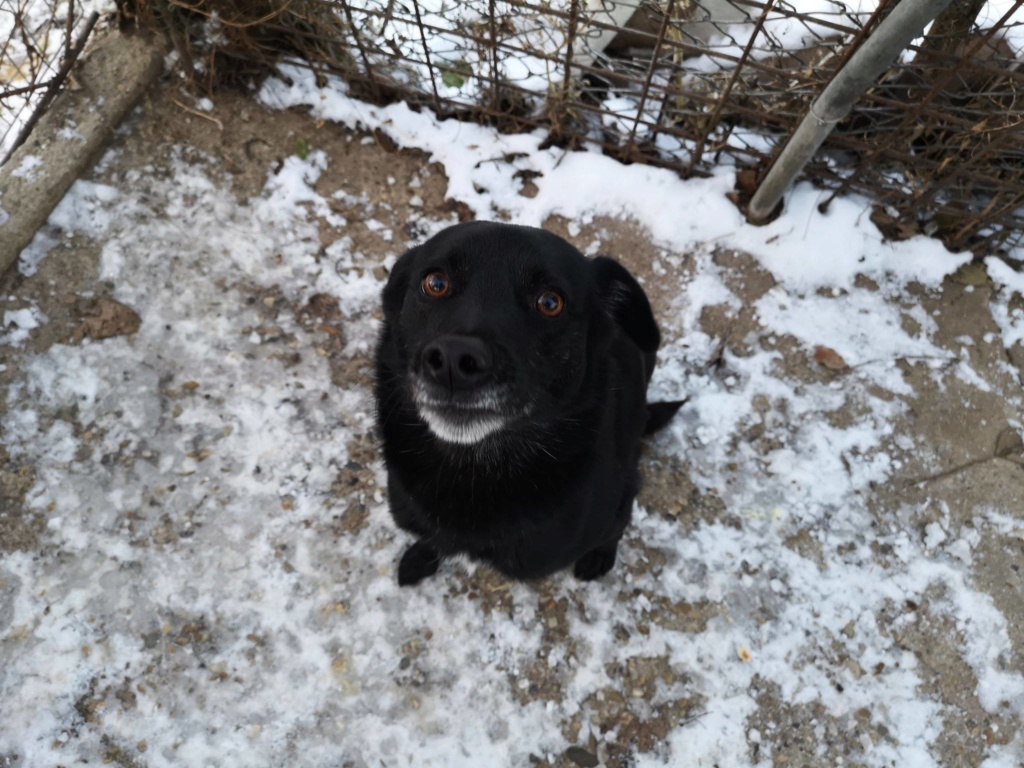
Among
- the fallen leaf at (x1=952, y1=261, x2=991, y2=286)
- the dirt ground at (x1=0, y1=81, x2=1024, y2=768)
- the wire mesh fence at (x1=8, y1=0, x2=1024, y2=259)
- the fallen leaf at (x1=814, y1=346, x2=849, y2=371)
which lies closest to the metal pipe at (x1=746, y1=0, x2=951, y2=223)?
the wire mesh fence at (x1=8, y1=0, x2=1024, y2=259)

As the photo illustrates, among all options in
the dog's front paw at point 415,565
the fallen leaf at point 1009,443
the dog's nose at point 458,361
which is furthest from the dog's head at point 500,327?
the fallen leaf at point 1009,443

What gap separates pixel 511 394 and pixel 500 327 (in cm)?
17

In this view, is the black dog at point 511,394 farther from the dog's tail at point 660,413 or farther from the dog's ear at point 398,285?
the dog's tail at point 660,413

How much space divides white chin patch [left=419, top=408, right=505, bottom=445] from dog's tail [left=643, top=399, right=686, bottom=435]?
1.15 meters

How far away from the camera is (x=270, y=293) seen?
9.70 feet

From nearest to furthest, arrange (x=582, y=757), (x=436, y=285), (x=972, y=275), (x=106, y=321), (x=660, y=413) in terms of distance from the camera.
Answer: (x=436, y=285) < (x=582, y=757) < (x=660, y=413) < (x=106, y=321) < (x=972, y=275)

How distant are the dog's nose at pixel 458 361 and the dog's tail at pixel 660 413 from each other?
51.7 inches

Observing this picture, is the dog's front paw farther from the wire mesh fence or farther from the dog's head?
the wire mesh fence

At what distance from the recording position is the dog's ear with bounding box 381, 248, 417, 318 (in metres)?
1.96

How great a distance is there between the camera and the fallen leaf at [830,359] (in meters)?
2.94

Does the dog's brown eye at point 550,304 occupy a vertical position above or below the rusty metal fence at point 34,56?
above

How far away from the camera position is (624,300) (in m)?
1.95

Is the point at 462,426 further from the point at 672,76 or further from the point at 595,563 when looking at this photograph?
the point at 672,76

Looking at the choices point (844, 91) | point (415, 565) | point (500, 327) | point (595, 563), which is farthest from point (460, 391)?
point (844, 91)
